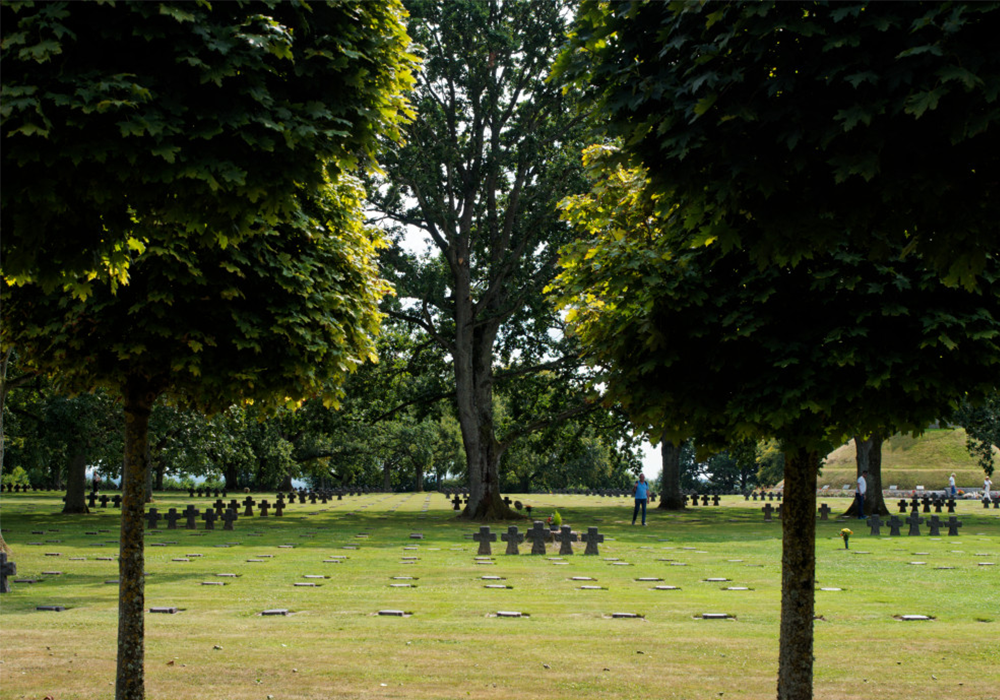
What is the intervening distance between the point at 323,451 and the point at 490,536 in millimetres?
62354

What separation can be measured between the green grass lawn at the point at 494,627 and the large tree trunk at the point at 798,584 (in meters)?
1.45

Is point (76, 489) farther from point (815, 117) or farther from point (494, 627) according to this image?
point (815, 117)

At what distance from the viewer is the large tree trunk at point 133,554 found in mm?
7398

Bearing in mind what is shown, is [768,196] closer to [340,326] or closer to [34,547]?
[340,326]

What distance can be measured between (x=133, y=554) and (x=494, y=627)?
18.1ft

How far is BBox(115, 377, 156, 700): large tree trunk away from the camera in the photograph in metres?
7.40

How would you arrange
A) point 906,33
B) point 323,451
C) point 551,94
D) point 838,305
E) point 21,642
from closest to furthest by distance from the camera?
point 906,33
point 838,305
point 21,642
point 551,94
point 323,451

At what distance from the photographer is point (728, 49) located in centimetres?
505

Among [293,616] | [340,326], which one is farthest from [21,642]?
[340,326]

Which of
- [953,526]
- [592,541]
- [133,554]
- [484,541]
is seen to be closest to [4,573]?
[133,554]

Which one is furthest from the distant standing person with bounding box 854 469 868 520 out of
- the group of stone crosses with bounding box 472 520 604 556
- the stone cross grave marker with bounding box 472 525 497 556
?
the stone cross grave marker with bounding box 472 525 497 556

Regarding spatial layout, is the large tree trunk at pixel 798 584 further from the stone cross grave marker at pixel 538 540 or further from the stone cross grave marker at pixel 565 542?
the stone cross grave marker at pixel 565 542

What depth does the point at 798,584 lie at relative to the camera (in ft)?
23.1

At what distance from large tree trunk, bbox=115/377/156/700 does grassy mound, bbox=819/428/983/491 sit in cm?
9583
